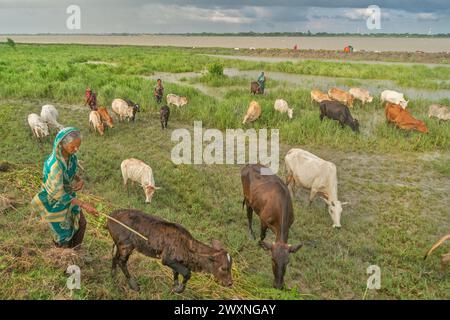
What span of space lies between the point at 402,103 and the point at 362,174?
7847mm

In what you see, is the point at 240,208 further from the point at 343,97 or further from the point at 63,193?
the point at 343,97

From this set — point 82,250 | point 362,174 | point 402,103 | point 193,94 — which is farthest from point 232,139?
point 402,103

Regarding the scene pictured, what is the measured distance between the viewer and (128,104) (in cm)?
1333

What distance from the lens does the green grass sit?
15.5 feet

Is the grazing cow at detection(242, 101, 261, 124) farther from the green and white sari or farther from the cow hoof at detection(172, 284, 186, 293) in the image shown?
the cow hoof at detection(172, 284, 186, 293)

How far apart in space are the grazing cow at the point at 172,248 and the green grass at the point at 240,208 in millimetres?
588

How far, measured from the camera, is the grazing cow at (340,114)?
41.0 ft

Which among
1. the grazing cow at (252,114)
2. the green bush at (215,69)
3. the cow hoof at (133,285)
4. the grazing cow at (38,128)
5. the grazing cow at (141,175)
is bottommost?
the cow hoof at (133,285)

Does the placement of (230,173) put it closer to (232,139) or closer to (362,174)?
(232,139)

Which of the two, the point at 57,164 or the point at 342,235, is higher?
the point at 57,164

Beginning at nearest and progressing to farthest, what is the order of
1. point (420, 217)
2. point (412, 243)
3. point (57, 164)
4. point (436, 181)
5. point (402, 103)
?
1. point (57, 164)
2. point (412, 243)
3. point (420, 217)
4. point (436, 181)
5. point (402, 103)

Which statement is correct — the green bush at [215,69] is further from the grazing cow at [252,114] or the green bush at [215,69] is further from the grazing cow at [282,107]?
the grazing cow at [252,114]

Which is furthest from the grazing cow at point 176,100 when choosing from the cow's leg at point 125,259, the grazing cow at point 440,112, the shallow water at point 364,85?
the cow's leg at point 125,259

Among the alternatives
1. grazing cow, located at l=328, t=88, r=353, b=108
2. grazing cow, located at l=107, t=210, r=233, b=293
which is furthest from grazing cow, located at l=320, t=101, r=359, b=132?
grazing cow, located at l=107, t=210, r=233, b=293
